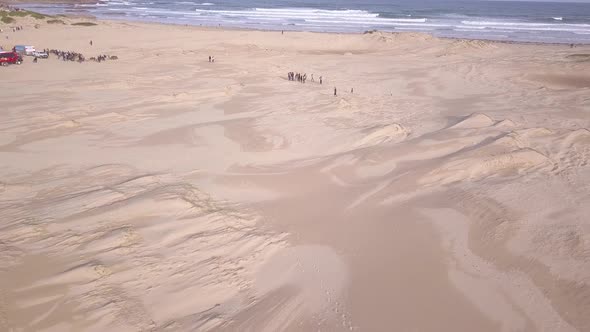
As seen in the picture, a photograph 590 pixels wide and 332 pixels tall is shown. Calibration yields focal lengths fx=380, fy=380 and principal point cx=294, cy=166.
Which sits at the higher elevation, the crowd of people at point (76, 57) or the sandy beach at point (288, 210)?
the crowd of people at point (76, 57)

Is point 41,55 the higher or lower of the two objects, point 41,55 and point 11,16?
the lower

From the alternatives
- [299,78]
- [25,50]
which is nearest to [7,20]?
[25,50]

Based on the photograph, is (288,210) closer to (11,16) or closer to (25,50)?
(25,50)

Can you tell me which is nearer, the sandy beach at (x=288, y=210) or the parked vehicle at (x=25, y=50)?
the sandy beach at (x=288, y=210)

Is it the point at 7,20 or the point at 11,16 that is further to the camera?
the point at 11,16

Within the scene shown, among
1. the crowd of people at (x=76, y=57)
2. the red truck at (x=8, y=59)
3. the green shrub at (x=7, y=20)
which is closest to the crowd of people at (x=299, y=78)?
the crowd of people at (x=76, y=57)

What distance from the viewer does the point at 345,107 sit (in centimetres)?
1691

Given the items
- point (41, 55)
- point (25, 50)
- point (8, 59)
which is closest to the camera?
point (8, 59)

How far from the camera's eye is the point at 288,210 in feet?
29.3

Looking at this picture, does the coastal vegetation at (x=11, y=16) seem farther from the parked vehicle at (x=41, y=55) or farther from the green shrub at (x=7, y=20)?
the parked vehicle at (x=41, y=55)

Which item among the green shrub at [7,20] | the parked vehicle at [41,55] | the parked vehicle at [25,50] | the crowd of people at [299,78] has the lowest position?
the crowd of people at [299,78]

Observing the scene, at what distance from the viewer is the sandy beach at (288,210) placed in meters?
5.89

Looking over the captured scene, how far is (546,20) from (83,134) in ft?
259

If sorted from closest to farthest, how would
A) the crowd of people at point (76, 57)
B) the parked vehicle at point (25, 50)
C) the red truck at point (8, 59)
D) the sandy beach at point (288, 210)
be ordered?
the sandy beach at point (288, 210) → the red truck at point (8, 59) → the crowd of people at point (76, 57) → the parked vehicle at point (25, 50)
